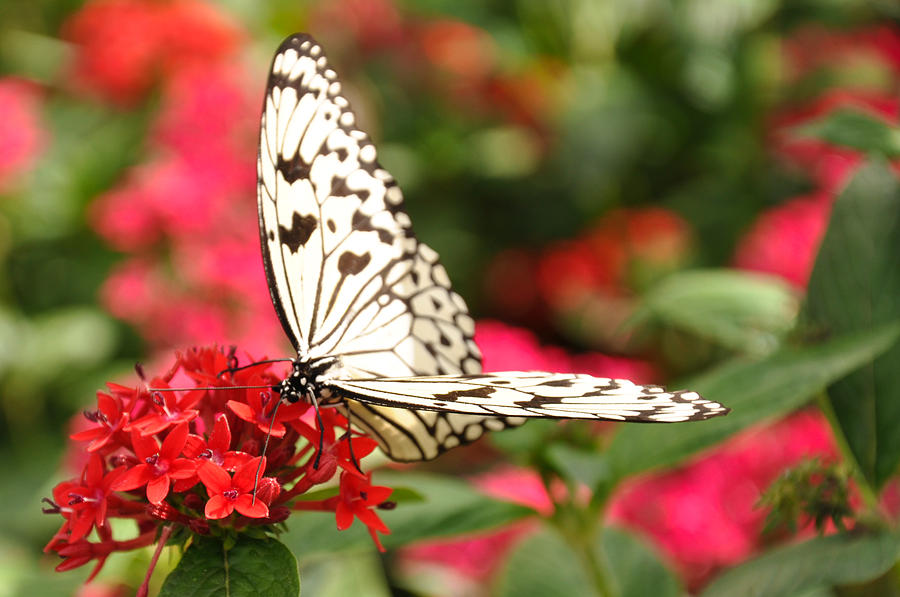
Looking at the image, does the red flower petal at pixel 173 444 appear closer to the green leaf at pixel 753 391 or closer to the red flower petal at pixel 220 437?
the red flower petal at pixel 220 437

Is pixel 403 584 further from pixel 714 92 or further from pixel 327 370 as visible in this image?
pixel 714 92

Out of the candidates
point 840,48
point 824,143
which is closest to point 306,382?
point 824,143

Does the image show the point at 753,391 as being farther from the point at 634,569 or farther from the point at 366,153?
the point at 366,153

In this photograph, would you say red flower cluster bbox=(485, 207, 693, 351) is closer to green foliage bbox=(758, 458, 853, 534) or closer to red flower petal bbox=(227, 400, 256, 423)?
green foliage bbox=(758, 458, 853, 534)

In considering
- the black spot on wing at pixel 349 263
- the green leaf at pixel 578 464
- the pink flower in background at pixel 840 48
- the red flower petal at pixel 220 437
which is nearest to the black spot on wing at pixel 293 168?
the black spot on wing at pixel 349 263

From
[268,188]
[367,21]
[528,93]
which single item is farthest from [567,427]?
[367,21]

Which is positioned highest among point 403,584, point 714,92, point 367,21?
point 367,21

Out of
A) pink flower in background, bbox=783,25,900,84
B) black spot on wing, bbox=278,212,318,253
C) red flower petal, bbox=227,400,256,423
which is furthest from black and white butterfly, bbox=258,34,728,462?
pink flower in background, bbox=783,25,900,84

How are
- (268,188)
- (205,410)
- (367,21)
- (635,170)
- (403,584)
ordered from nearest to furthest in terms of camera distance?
(205,410), (268,188), (403,584), (635,170), (367,21)
